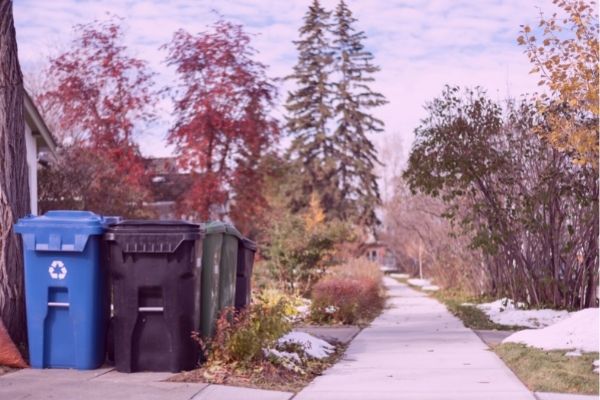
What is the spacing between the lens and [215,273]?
1019 cm

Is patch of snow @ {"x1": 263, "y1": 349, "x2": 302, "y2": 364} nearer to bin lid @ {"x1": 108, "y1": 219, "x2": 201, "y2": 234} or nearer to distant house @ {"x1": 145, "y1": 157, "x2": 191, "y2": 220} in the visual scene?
bin lid @ {"x1": 108, "y1": 219, "x2": 201, "y2": 234}

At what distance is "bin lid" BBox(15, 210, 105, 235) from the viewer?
9.38 m

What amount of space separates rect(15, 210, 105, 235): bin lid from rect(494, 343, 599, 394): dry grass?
14.8 ft

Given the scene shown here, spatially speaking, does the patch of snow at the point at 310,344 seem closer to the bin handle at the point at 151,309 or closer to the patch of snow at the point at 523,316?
the bin handle at the point at 151,309

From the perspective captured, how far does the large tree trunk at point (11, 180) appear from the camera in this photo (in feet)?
33.0

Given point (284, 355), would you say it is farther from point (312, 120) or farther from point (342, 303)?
point (312, 120)

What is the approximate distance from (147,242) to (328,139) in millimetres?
50178

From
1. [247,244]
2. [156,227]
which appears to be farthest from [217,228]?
[247,244]

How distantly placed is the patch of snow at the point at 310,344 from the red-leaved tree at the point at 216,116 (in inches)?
397

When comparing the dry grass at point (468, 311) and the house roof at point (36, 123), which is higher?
the house roof at point (36, 123)

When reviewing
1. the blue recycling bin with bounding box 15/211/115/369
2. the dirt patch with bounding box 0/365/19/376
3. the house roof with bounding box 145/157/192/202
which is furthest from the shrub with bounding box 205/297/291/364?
the house roof with bounding box 145/157/192/202

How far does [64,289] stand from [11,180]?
1.64 meters

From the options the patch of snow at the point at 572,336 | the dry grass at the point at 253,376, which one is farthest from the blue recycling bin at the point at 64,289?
the patch of snow at the point at 572,336

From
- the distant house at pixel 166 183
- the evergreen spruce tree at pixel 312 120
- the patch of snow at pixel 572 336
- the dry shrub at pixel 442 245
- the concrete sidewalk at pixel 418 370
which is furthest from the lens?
the evergreen spruce tree at pixel 312 120
